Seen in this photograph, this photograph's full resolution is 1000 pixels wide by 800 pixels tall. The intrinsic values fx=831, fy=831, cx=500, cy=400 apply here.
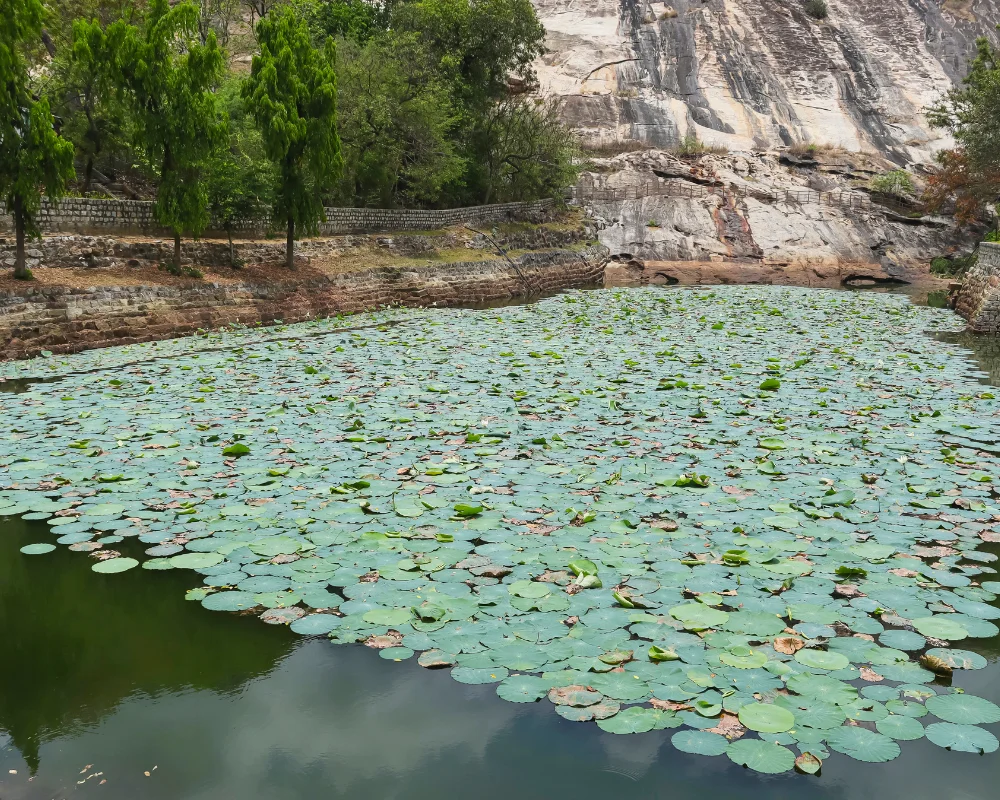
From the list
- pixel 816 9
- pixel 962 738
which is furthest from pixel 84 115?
pixel 816 9

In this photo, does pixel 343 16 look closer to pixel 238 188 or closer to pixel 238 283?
pixel 238 188

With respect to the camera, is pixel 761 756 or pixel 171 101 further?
pixel 171 101

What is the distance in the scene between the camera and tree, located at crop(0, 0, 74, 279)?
46.4 feet

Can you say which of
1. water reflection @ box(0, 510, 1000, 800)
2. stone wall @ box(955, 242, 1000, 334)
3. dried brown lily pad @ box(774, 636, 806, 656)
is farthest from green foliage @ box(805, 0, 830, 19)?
dried brown lily pad @ box(774, 636, 806, 656)

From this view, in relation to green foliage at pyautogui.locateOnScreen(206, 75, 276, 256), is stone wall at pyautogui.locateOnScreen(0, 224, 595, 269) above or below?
below

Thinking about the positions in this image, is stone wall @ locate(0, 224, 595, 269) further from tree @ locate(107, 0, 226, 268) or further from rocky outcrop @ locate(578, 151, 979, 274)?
rocky outcrop @ locate(578, 151, 979, 274)

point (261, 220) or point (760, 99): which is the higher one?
point (760, 99)

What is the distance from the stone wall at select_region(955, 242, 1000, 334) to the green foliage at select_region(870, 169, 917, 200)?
1809cm

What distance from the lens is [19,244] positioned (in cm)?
1455

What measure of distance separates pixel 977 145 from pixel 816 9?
28720 millimetres

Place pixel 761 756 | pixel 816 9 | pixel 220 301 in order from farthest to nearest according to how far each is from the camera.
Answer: pixel 816 9
pixel 220 301
pixel 761 756

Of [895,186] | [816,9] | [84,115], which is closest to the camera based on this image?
[84,115]

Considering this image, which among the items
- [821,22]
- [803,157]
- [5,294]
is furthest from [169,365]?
[821,22]

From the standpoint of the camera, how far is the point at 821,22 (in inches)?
1906
